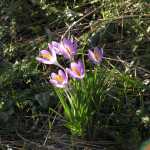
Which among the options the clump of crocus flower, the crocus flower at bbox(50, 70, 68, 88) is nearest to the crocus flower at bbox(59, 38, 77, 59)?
the clump of crocus flower

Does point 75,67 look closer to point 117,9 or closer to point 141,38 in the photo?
point 141,38

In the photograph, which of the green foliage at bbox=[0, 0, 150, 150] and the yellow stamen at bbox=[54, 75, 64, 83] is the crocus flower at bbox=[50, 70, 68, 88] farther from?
the green foliage at bbox=[0, 0, 150, 150]

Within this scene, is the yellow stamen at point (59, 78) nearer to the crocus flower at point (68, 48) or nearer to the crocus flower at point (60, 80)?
the crocus flower at point (60, 80)

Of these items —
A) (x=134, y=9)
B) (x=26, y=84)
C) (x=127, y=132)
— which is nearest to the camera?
(x=127, y=132)

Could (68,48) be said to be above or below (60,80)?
above

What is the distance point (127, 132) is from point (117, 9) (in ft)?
3.63

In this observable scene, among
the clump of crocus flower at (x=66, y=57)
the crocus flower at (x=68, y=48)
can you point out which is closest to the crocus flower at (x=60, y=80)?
the clump of crocus flower at (x=66, y=57)

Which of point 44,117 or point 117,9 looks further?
point 117,9

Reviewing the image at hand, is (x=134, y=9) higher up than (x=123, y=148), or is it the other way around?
(x=134, y=9)

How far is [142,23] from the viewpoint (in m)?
2.95

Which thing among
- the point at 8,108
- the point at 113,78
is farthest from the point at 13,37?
the point at 113,78

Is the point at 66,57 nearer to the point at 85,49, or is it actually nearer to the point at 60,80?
the point at 60,80

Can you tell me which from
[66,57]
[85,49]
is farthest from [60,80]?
[85,49]

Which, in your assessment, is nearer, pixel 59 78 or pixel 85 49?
pixel 59 78
